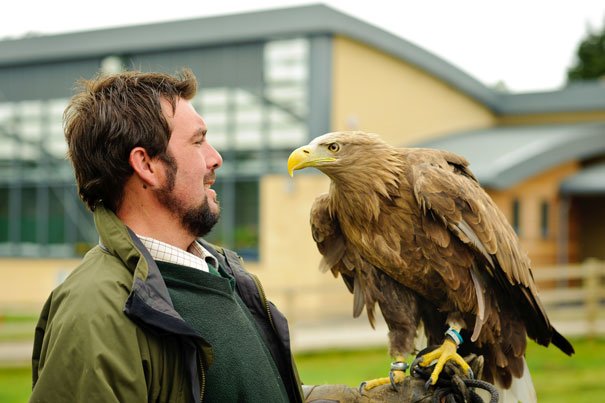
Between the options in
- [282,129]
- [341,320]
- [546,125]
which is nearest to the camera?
[341,320]

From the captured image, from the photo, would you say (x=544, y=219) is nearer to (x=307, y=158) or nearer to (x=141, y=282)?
(x=307, y=158)

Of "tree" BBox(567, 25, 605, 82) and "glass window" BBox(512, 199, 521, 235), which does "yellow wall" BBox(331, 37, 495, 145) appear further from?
"tree" BBox(567, 25, 605, 82)

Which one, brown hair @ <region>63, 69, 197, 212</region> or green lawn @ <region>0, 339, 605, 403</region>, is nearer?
brown hair @ <region>63, 69, 197, 212</region>

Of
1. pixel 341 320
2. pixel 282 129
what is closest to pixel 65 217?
pixel 282 129

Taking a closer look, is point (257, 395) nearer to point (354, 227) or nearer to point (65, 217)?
point (354, 227)

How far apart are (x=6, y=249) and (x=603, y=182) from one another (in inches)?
546

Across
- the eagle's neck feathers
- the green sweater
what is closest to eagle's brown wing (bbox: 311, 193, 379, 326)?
the eagle's neck feathers

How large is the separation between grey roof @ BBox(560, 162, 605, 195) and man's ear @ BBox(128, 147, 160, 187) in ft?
49.0

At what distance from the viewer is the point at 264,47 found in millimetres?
15594

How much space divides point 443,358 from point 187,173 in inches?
48.3

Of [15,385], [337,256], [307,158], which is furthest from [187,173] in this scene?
[15,385]

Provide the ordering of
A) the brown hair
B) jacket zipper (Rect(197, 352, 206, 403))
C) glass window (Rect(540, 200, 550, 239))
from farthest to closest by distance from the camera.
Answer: glass window (Rect(540, 200, 550, 239)) < the brown hair < jacket zipper (Rect(197, 352, 206, 403))

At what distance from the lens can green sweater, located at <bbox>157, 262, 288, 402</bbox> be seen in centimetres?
229

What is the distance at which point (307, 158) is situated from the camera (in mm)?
3072
